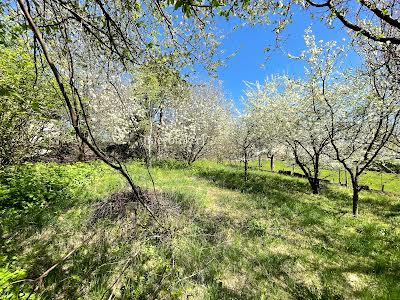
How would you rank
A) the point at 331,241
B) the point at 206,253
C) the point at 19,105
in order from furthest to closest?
1. the point at 331,241
2. the point at 19,105
3. the point at 206,253

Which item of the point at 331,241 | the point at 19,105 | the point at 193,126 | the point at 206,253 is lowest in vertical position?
the point at 331,241

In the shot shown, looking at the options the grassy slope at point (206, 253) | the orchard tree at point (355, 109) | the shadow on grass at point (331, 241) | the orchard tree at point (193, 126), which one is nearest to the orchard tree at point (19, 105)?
the grassy slope at point (206, 253)

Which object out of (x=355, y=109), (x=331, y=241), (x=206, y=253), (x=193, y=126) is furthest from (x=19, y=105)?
(x=193, y=126)

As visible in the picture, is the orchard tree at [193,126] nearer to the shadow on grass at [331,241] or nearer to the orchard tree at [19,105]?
the shadow on grass at [331,241]

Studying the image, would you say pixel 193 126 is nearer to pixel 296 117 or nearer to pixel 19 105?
pixel 296 117

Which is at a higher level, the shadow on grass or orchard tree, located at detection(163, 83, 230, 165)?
orchard tree, located at detection(163, 83, 230, 165)

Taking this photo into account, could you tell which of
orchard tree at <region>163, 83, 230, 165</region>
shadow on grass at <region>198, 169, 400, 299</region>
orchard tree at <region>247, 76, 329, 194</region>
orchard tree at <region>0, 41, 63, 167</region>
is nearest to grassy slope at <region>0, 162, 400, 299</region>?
shadow on grass at <region>198, 169, 400, 299</region>

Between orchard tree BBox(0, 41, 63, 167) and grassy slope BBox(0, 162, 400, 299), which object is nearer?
grassy slope BBox(0, 162, 400, 299)

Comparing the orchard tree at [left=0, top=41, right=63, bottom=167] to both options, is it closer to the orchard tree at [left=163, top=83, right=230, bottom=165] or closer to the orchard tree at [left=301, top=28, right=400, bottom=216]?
the orchard tree at [left=301, top=28, right=400, bottom=216]

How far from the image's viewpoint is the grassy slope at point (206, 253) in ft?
13.0

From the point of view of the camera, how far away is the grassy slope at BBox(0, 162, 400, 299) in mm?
3959

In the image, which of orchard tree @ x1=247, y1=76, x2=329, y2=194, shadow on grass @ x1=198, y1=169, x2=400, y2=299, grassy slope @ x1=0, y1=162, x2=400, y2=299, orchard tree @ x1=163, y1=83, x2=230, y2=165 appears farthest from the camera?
orchard tree @ x1=163, y1=83, x2=230, y2=165

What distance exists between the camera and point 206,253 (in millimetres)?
5031

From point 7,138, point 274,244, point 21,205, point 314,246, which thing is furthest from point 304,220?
point 7,138
